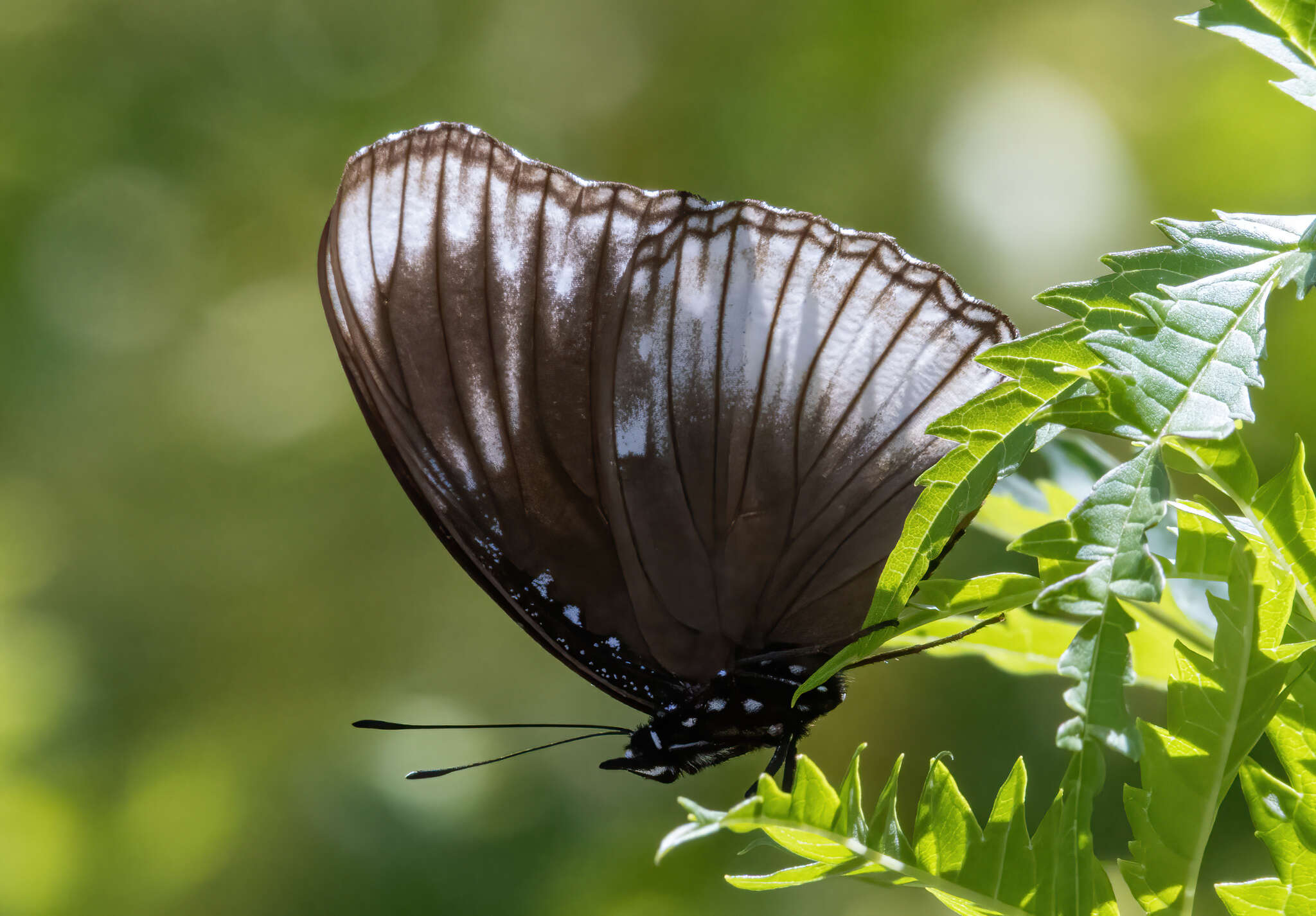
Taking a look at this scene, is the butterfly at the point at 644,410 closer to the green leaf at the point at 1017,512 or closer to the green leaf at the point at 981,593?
the green leaf at the point at 1017,512

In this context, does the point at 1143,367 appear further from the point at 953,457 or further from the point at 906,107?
the point at 906,107

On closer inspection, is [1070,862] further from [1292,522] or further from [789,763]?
[789,763]

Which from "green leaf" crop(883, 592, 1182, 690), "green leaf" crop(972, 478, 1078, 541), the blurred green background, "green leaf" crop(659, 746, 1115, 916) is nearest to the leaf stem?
"green leaf" crop(659, 746, 1115, 916)

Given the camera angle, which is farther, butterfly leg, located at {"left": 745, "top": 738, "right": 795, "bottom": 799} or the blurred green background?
the blurred green background

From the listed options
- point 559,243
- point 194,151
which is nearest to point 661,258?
point 559,243

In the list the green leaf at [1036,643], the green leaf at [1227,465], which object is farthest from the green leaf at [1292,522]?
the green leaf at [1036,643]

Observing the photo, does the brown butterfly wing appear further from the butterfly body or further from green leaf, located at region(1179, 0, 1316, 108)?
green leaf, located at region(1179, 0, 1316, 108)
